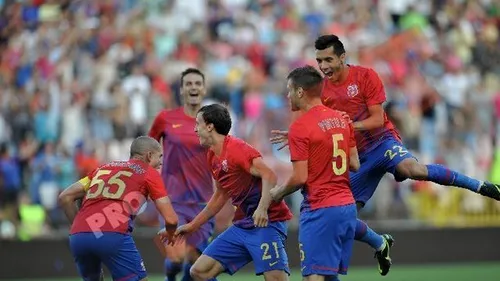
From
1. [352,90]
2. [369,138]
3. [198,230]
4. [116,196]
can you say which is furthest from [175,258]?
[352,90]

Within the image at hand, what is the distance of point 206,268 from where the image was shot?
11.6 m

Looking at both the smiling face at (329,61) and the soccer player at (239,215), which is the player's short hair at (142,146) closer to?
the soccer player at (239,215)

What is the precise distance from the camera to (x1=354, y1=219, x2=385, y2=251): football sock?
12.5 m

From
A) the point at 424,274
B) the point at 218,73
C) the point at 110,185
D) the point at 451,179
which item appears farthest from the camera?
the point at 218,73

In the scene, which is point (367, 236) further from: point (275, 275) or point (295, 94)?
point (295, 94)

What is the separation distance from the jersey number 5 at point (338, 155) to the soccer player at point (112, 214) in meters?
1.57

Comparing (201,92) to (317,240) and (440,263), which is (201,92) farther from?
(440,263)

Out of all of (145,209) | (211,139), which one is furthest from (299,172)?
(145,209)

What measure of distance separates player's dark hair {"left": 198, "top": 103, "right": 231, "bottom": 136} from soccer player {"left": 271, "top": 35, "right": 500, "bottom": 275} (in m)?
1.22

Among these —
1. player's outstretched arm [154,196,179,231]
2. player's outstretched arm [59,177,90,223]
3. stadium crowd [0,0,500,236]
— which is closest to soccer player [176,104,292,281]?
player's outstretched arm [154,196,179,231]

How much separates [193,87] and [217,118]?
8.02 feet

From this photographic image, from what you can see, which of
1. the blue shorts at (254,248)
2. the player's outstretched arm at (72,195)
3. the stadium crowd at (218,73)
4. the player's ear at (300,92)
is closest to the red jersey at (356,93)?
the player's ear at (300,92)

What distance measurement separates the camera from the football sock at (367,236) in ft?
40.9

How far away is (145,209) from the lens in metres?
19.0
